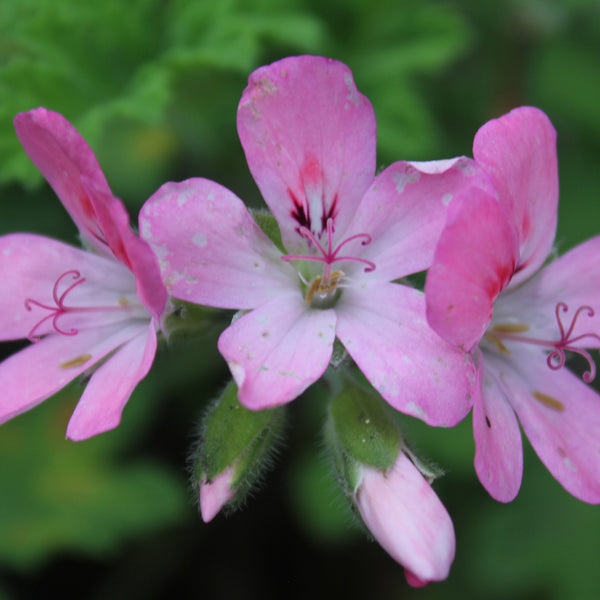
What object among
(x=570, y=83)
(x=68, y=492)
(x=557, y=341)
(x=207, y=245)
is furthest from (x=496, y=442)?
(x=570, y=83)

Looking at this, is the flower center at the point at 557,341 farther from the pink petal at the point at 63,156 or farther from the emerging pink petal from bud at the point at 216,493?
the pink petal at the point at 63,156

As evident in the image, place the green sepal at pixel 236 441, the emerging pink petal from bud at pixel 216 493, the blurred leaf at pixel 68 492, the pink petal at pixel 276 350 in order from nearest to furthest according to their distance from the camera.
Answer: the pink petal at pixel 276 350 → the emerging pink petal from bud at pixel 216 493 → the green sepal at pixel 236 441 → the blurred leaf at pixel 68 492

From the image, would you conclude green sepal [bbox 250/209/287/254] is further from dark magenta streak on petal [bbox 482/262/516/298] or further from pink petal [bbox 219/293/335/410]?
dark magenta streak on petal [bbox 482/262/516/298]

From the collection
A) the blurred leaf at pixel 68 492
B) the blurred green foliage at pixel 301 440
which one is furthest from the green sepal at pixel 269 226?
Answer: the blurred leaf at pixel 68 492

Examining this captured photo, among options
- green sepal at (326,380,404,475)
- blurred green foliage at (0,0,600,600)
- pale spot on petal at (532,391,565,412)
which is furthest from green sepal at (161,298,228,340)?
blurred green foliage at (0,0,600,600)

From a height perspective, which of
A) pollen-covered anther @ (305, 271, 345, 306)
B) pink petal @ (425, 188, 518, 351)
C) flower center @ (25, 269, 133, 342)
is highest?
pink petal @ (425, 188, 518, 351)

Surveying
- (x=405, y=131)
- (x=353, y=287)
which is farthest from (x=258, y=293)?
(x=405, y=131)
